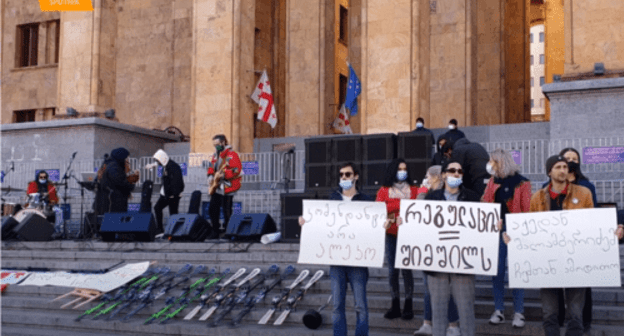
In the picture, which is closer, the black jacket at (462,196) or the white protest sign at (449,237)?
the white protest sign at (449,237)

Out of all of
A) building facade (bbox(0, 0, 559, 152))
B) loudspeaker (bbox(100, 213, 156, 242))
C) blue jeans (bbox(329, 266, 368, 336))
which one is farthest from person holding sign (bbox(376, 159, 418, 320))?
building facade (bbox(0, 0, 559, 152))

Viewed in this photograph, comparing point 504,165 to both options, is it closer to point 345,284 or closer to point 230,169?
point 345,284

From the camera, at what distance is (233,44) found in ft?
75.7

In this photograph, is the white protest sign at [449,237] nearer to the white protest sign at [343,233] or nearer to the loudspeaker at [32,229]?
the white protest sign at [343,233]

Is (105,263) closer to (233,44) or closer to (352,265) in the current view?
(352,265)

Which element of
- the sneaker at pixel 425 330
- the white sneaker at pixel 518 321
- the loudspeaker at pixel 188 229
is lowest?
the sneaker at pixel 425 330

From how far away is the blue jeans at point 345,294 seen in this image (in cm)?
827

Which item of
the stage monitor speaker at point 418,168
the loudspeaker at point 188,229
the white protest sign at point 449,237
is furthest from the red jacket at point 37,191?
the white protest sign at point 449,237

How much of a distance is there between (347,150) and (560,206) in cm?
732

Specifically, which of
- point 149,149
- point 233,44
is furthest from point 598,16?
point 149,149

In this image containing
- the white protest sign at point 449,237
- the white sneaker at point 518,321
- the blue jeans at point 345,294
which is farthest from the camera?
the white sneaker at point 518,321

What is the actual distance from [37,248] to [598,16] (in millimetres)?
Result: 13743

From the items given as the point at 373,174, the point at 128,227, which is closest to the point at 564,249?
the point at 373,174

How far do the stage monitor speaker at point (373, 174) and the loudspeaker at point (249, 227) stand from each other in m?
1.98
